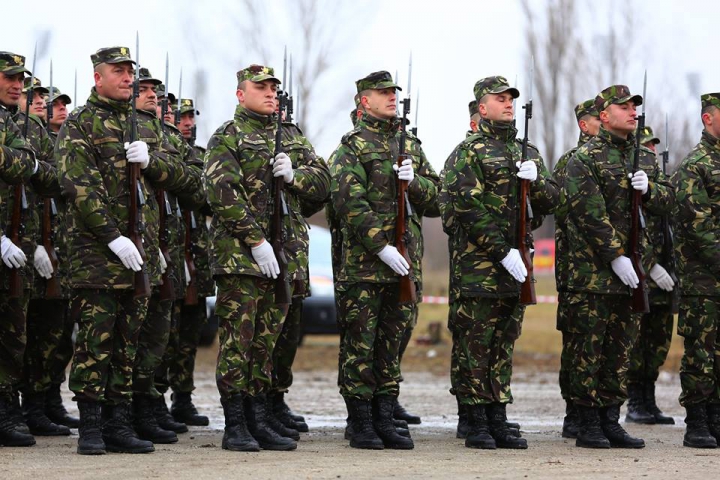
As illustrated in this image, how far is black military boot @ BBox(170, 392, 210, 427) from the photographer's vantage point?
1075 cm

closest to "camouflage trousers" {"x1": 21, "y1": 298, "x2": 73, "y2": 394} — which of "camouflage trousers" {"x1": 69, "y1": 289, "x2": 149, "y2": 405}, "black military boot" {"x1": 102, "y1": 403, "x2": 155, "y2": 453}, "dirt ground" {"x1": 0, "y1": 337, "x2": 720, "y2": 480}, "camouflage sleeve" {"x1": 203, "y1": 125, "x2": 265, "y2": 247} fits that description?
"dirt ground" {"x1": 0, "y1": 337, "x2": 720, "y2": 480}

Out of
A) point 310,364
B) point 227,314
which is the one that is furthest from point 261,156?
point 310,364

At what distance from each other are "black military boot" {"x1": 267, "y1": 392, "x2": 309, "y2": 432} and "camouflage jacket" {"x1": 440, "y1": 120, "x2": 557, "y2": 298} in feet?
6.05

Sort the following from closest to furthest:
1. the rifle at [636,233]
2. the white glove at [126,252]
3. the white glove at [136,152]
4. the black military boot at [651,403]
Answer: the white glove at [126,252] → the white glove at [136,152] → the rifle at [636,233] → the black military boot at [651,403]

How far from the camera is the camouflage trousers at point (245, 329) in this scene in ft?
28.0

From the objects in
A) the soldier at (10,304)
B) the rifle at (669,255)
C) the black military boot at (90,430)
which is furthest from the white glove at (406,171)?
the rifle at (669,255)

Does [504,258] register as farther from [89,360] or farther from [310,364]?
[310,364]

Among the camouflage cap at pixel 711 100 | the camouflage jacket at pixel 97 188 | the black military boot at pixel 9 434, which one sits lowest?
the black military boot at pixel 9 434

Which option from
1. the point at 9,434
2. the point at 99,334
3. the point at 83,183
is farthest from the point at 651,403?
the point at 83,183

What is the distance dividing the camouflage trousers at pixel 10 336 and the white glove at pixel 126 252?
108 centimetres

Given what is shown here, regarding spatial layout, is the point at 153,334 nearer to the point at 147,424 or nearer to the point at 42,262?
the point at 147,424

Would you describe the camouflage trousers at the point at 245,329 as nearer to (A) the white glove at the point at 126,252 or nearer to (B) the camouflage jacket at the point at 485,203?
(A) the white glove at the point at 126,252

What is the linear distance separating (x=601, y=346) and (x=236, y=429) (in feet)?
8.86

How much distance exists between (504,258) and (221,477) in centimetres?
271
